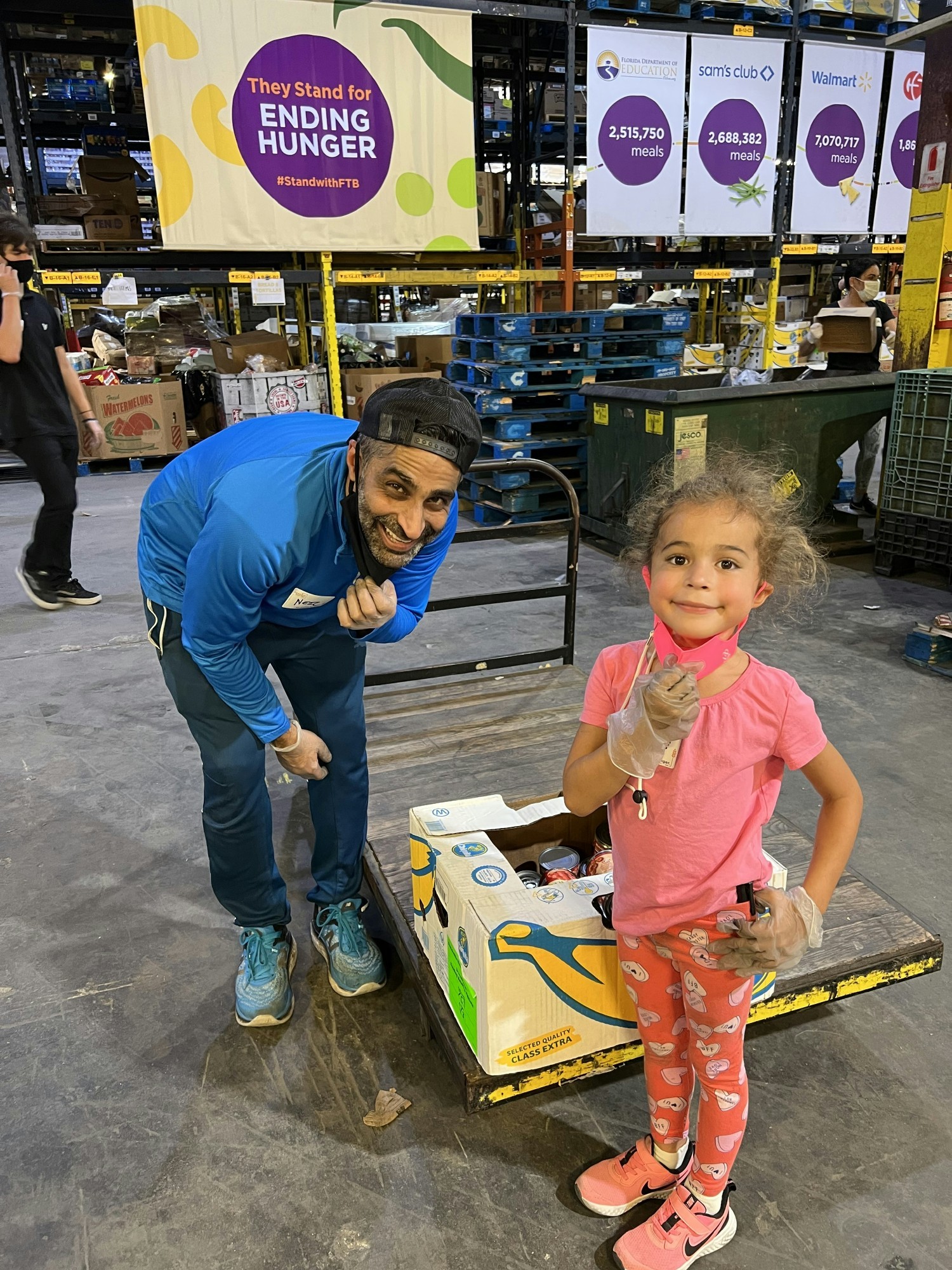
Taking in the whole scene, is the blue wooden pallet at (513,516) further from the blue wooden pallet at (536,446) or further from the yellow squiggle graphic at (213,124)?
the yellow squiggle graphic at (213,124)

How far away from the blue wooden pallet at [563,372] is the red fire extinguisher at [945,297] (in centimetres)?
215

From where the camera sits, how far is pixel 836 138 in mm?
10320

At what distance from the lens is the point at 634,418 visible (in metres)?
5.92

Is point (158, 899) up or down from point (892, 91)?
down

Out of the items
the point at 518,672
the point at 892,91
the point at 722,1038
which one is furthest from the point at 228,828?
the point at 892,91

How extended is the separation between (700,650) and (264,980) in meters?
1.44

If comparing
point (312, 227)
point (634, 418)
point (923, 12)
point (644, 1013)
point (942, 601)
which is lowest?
point (942, 601)

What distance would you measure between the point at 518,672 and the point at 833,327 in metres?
4.60

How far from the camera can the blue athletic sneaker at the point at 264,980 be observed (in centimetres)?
213

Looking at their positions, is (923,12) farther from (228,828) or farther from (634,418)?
(228,828)

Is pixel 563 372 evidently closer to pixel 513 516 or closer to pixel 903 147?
pixel 513 516

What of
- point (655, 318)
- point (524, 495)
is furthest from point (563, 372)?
point (524, 495)

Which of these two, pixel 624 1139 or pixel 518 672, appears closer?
pixel 624 1139

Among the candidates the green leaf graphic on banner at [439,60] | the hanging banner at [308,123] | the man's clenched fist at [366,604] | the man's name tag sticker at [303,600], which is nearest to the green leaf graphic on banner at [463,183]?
the hanging banner at [308,123]
